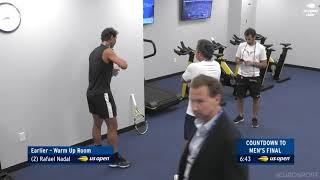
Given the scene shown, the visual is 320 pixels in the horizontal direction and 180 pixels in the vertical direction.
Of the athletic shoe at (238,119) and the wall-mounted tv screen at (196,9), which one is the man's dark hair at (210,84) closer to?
the athletic shoe at (238,119)

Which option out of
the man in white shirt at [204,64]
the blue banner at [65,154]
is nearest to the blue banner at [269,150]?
the man in white shirt at [204,64]

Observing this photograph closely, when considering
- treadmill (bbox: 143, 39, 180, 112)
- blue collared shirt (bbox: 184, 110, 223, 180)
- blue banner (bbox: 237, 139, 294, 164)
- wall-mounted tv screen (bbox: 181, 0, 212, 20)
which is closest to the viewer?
blue collared shirt (bbox: 184, 110, 223, 180)

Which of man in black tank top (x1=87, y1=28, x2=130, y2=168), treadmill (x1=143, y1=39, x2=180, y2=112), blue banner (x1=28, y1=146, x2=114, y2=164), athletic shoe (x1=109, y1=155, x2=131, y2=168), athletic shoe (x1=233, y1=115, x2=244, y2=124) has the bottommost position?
athletic shoe (x1=109, y1=155, x2=131, y2=168)

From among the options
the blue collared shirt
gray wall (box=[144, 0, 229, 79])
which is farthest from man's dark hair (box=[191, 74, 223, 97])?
gray wall (box=[144, 0, 229, 79])

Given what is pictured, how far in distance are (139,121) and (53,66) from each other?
1697 millimetres

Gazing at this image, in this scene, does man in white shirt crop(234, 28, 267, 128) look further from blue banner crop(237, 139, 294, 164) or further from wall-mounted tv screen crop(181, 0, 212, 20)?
wall-mounted tv screen crop(181, 0, 212, 20)

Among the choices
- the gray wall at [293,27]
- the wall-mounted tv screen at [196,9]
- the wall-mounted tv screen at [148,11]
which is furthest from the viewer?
the gray wall at [293,27]

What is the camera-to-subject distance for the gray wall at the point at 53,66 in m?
3.98

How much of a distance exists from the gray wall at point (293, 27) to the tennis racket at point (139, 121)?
5.51m

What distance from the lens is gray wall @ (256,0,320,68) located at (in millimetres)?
8914

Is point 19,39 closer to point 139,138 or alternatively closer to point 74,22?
point 74,22

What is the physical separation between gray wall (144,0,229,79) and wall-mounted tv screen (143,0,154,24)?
0.57 feet

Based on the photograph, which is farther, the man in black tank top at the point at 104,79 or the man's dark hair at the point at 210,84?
the man in black tank top at the point at 104,79

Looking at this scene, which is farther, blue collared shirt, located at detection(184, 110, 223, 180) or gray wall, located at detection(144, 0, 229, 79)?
gray wall, located at detection(144, 0, 229, 79)
